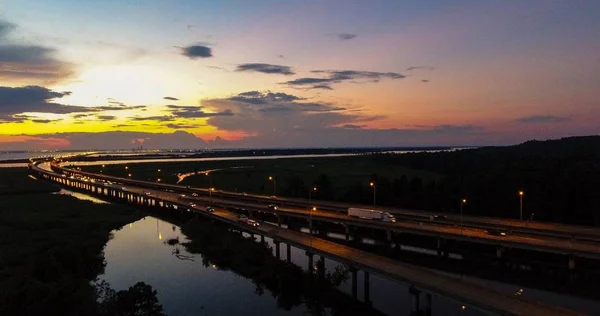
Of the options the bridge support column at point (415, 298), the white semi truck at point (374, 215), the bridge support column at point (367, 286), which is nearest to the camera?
the bridge support column at point (415, 298)

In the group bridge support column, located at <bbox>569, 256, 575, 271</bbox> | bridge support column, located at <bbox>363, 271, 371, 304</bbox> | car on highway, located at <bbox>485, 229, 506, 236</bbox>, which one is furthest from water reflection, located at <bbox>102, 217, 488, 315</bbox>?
bridge support column, located at <bbox>569, 256, 575, 271</bbox>

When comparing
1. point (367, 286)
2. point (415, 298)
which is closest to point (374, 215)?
point (367, 286)

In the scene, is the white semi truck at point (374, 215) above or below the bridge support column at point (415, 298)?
above

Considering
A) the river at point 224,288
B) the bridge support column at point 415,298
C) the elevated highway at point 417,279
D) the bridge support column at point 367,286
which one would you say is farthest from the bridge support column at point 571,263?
the bridge support column at point 367,286

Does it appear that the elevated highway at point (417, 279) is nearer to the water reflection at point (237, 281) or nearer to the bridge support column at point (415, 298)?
the bridge support column at point (415, 298)

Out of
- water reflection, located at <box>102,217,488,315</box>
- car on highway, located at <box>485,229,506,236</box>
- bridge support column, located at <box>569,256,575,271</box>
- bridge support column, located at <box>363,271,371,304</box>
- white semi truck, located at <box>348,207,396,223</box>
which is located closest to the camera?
water reflection, located at <box>102,217,488,315</box>

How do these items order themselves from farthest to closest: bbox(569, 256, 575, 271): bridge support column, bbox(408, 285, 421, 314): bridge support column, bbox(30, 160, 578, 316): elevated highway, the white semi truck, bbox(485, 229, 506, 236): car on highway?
the white semi truck
bbox(485, 229, 506, 236): car on highway
bbox(569, 256, 575, 271): bridge support column
bbox(408, 285, 421, 314): bridge support column
bbox(30, 160, 578, 316): elevated highway

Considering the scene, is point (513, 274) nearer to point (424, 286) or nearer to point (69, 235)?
point (424, 286)

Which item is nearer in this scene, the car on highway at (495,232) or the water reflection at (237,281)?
the water reflection at (237,281)

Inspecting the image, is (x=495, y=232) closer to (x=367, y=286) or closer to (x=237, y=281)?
(x=367, y=286)

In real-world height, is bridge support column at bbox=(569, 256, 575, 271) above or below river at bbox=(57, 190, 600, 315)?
above

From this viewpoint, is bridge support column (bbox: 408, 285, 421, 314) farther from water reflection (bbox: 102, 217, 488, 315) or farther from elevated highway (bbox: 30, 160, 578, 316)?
water reflection (bbox: 102, 217, 488, 315)
